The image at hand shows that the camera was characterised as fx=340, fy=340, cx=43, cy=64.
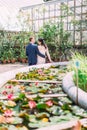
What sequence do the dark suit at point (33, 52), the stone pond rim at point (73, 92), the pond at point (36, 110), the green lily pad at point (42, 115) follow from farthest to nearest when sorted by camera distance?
the dark suit at point (33, 52) → the stone pond rim at point (73, 92) → the green lily pad at point (42, 115) → the pond at point (36, 110)

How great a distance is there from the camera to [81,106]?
3.19 meters

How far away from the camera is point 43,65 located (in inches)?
269

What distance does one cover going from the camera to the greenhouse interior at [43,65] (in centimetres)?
286

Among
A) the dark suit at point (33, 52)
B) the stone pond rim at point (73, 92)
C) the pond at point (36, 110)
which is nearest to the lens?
the pond at point (36, 110)

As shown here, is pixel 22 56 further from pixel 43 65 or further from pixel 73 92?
pixel 73 92

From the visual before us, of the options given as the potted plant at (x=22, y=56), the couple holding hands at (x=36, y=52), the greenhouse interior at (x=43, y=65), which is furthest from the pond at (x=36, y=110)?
the potted plant at (x=22, y=56)

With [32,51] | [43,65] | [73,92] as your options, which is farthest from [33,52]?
[73,92]

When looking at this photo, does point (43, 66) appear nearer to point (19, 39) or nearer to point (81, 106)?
point (81, 106)

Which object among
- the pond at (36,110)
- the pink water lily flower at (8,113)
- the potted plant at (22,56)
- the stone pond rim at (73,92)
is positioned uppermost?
the stone pond rim at (73,92)

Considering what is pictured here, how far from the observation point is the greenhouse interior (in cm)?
286

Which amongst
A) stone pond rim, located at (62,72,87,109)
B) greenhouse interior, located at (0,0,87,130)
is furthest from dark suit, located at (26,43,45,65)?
stone pond rim, located at (62,72,87,109)

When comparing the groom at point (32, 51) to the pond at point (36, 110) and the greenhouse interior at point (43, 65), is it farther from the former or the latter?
the pond at point (36, 110)

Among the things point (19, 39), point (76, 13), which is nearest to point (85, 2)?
point (76, 13)

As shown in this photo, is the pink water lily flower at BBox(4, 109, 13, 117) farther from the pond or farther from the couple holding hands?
the couple holding hands
